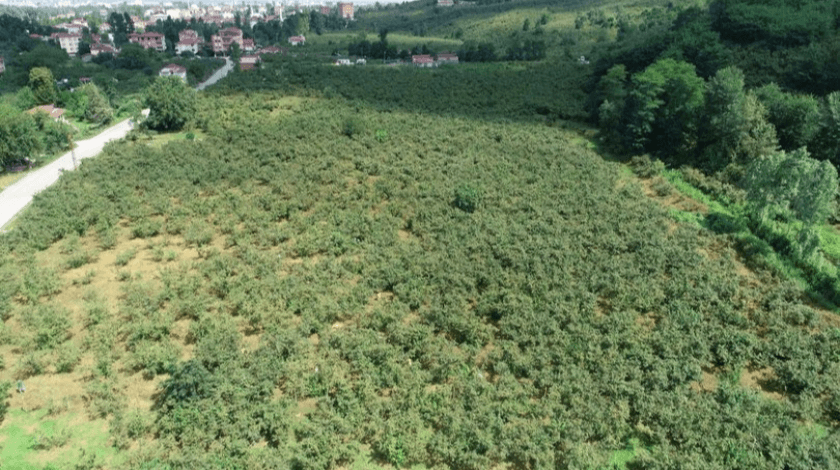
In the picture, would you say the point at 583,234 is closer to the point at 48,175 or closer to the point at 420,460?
the point at 420,460

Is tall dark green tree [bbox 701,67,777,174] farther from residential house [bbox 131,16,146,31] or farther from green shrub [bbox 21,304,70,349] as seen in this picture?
residential house [bbox 131,16,146,31]

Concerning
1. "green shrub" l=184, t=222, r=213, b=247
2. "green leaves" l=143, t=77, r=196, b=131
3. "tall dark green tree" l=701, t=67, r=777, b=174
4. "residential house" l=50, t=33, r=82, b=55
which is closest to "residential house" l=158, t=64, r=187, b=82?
"green leaves" l=143, t=77, r=196, b=131

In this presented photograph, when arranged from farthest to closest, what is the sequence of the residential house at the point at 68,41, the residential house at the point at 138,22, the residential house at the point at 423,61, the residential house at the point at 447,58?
the residential house at the point at 138,22 < the residential house at the point at 68,41 < the residential house at the point at 447,58 < the residential house at the point at 423,61

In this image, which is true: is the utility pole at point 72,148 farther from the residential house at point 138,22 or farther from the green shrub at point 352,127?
the residential house at point 138,22

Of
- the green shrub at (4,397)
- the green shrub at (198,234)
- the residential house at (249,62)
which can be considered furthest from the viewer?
the residential house at (249,62)

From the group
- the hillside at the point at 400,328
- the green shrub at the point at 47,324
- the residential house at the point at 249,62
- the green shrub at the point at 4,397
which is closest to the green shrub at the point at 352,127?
the hillside at the point at 400,328

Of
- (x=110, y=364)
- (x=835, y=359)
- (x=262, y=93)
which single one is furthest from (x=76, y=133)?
(x=835, y=359)

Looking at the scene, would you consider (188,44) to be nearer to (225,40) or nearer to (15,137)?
(225,40)

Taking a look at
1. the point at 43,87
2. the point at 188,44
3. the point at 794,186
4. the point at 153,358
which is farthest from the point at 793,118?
the point at 188,44
